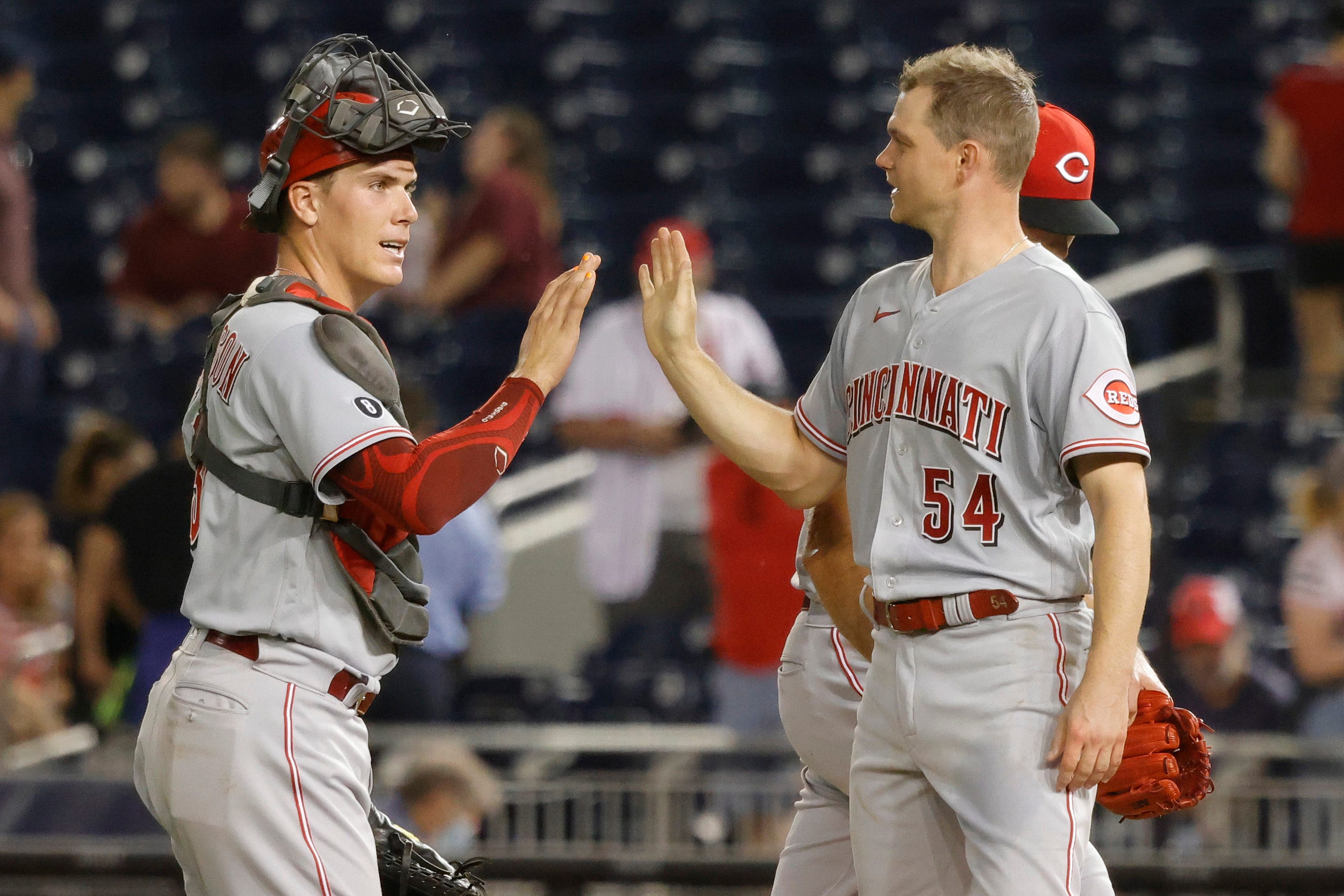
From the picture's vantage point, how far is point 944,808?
2.88 metres

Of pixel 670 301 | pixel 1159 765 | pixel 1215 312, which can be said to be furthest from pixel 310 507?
pixel 1215 312

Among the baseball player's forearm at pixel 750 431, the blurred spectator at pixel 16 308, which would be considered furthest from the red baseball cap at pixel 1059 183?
the blurred spectator at pixel 16 308

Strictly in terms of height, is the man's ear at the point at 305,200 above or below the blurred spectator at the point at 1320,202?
below

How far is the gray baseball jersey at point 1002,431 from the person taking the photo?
2.78 metres

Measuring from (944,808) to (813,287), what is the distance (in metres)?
6.22

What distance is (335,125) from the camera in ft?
9.34

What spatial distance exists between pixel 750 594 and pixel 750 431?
316 cm

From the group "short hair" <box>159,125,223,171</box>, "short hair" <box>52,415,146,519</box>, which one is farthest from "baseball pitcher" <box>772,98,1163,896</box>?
"short hair" <box>159,125,223,171</box>

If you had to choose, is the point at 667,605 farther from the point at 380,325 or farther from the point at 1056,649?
the point at 1056,649

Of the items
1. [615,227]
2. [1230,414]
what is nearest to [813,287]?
[615,227]

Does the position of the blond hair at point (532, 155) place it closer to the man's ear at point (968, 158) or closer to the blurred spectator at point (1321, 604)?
the blurred spectator at point (1321, 604)

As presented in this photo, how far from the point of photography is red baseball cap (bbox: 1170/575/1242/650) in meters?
6.12

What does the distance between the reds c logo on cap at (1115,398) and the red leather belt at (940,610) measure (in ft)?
1.04

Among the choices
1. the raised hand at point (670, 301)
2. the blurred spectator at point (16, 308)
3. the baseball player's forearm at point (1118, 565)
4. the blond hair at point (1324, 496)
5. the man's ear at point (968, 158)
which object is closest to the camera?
the baseball player's forearm at point (1118, 565)
